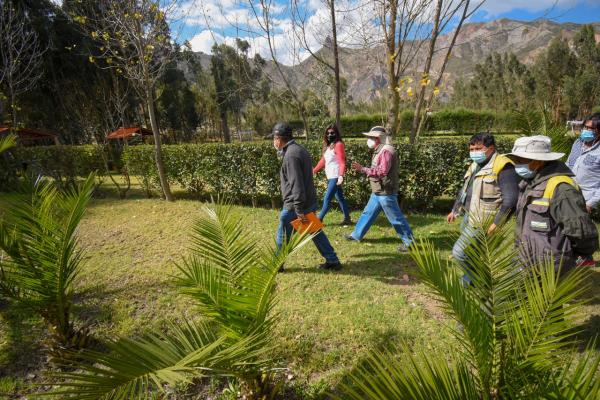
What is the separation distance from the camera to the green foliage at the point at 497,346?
1262 millimetres

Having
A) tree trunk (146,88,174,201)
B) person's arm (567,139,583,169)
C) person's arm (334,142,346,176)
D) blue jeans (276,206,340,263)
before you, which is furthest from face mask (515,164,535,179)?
tree trunk (146,88,174,201)

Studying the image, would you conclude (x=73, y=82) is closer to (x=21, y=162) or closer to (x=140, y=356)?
(x=21, y=162)

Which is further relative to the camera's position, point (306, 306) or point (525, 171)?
point (306, 306)

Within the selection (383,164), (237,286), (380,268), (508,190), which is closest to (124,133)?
(383,164)

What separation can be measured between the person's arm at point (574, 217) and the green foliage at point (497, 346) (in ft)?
2.43

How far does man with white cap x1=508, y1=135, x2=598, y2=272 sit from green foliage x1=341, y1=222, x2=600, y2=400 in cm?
72

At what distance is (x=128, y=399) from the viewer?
4.21ft

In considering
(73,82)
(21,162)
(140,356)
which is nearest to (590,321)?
(140,356)

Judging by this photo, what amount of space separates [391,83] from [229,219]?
5736mm

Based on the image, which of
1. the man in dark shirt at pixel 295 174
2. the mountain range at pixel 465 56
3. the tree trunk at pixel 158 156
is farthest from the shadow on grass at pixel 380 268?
the tree trunk at pixel 158 156

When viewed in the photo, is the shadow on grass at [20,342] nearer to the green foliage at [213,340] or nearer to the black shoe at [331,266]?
the green foliage at [213,340]

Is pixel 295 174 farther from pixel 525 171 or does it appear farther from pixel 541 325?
pixel 541 325

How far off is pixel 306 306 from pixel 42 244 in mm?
2506

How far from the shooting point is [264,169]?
721 cm
